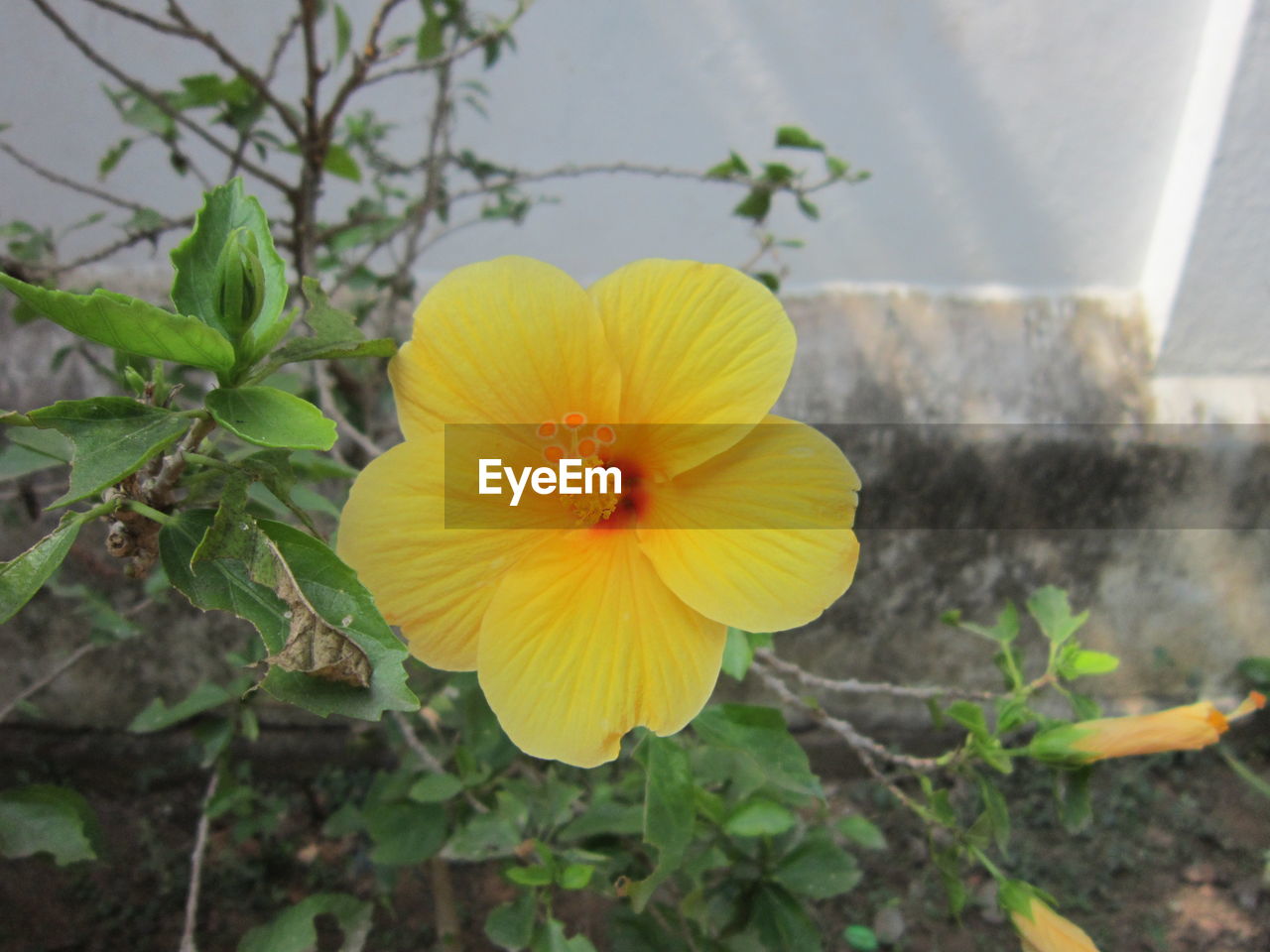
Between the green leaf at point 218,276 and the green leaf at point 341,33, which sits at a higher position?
the green leaf at point 341,33

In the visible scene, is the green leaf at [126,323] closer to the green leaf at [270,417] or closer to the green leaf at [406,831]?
the green leaf at [270,417]

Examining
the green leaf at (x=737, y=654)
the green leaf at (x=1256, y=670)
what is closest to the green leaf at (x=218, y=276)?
the green leaf at (x=737, y=654)

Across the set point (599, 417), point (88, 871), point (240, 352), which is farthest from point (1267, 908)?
point (88, 871)

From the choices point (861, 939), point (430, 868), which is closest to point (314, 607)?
point (430, 868)

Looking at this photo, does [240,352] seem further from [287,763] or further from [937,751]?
[937,751]

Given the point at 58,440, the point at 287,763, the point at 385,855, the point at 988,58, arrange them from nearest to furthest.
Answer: the point at 58,440 → the point at 385,855 → the point at 988,58 → the point at 287,763

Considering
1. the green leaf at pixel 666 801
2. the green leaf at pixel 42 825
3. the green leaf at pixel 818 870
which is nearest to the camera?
the green leaf at pixel 666 801
